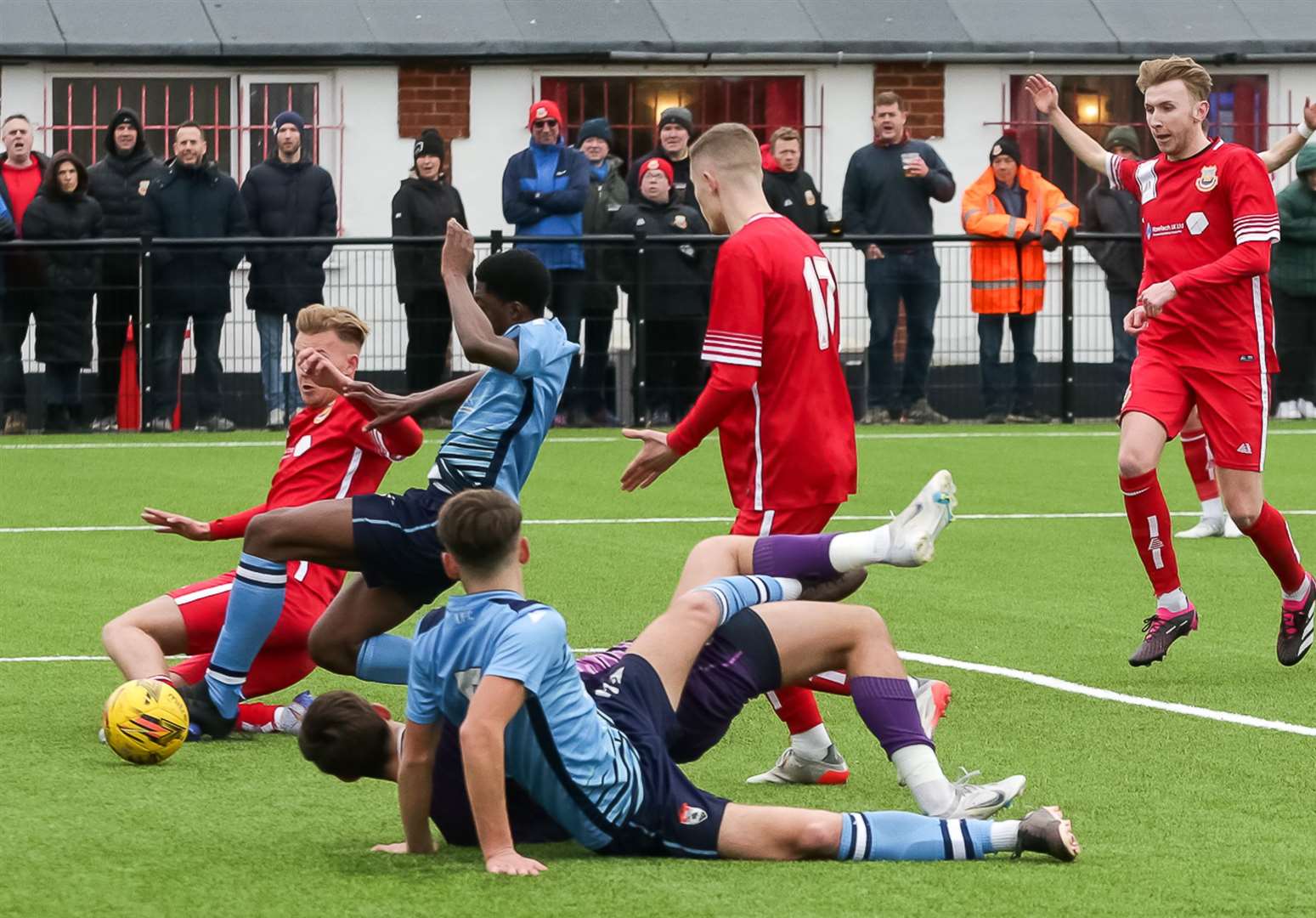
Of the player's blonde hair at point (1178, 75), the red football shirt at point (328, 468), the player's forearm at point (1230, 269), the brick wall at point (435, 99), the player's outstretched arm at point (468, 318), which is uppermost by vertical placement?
the brick wall at point (435, 99)

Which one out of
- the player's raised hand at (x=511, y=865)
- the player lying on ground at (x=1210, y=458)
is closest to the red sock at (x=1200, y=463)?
the player lying on ground at (x=1210, y=458)

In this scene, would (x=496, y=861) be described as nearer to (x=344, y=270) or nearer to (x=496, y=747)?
(x=496, y=747)

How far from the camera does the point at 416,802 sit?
Answer: 224 inches

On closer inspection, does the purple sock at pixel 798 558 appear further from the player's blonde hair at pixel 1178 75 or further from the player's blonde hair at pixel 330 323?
the player's blonde hair at pixel 1178 75

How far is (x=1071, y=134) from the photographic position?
9680mm

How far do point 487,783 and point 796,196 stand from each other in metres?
13.1

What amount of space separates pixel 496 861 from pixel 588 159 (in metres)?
13.8

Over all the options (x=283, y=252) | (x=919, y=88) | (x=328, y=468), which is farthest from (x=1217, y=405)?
(x=919, y=88)

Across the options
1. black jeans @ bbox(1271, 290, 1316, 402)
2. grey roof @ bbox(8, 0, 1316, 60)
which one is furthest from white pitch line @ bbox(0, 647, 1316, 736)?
grey roof @ bbox(8, 0, 1316, 60)

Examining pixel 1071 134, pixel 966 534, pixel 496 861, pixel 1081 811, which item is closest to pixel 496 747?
Result: pixel 496 861

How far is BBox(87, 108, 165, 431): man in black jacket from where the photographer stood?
693 inches

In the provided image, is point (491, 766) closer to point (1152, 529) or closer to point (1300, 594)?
point (1152, 529)

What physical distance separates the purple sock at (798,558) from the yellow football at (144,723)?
1.89 meters

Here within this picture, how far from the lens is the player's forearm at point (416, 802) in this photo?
18.5 feet
